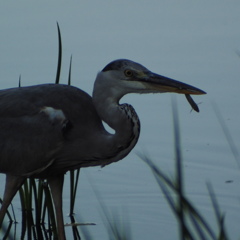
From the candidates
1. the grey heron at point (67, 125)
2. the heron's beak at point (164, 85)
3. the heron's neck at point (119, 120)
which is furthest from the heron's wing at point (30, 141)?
the heron's beak at point (164, 85)

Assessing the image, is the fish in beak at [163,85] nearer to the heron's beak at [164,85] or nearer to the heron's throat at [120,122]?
the heron's beak at [164,85]

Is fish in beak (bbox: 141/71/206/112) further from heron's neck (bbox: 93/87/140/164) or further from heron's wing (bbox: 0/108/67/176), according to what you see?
heron's wing (bbox: 0/108/67/176)

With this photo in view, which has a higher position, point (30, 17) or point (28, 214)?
point (30, 17)

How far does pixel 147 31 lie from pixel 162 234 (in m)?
3.91

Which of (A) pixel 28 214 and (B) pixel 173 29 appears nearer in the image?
(A) pixel 28 214

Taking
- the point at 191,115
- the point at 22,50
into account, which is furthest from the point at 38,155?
the point at 22,50

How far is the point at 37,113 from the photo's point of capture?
4961 millimetres

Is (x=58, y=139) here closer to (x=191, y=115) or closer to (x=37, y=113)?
(x=37, y=113)

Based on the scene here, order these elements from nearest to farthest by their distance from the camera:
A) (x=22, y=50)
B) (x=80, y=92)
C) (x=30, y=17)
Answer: (x=80, y=92)
(x=22, y=50)
(x=30, y=17)

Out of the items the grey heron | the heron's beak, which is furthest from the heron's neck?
the heron's beak

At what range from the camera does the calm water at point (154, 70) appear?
19.3ft

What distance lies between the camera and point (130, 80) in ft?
15.6

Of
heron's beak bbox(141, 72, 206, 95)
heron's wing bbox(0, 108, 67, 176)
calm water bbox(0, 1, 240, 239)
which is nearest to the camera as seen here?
heron's beak bbox(141, 72, 206, 95)

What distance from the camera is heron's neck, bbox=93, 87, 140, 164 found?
4.75 meters
